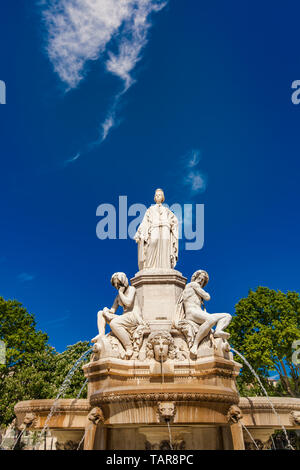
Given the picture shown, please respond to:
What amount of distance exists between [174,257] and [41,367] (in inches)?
754

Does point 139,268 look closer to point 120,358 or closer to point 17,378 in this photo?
point 120,358

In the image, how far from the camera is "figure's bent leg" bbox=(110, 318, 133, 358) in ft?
33.1

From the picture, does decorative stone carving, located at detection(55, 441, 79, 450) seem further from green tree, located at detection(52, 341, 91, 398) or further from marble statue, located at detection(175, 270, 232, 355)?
green tree, located at detection(52, 341, 91, 398)

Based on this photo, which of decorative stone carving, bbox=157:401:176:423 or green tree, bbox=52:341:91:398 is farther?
green tree, bbox=52:341:91:398

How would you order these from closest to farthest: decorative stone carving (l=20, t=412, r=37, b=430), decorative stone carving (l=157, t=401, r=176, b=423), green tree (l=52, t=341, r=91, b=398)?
decorative stone carving (l=157, t=401, r=176, b=423), decorative stone carving (l=20, t=412, r=37, b=430), green tree (l=52, t=341, r=91, b=398)

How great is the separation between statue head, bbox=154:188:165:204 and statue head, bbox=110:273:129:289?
4082 mm

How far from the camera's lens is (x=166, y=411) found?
25.0 ft

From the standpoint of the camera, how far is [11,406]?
24.7 m

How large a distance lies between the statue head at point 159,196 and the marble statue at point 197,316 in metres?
3.94

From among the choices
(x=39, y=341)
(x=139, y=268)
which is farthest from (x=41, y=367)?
(x=139, y=268)

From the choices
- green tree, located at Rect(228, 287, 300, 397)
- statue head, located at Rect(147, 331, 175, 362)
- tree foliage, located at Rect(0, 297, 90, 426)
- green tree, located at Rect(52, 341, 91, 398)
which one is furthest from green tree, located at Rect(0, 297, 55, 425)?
statue head, located at Rect(147, 331, 175, 362)

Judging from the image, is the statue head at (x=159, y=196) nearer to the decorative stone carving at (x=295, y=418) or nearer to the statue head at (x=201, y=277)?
the statue head at (x=201, y=277)

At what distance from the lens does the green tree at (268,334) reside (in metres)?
25.0

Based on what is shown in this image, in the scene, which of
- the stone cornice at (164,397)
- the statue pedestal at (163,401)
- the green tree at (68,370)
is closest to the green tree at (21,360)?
the green tree at (68,370)
